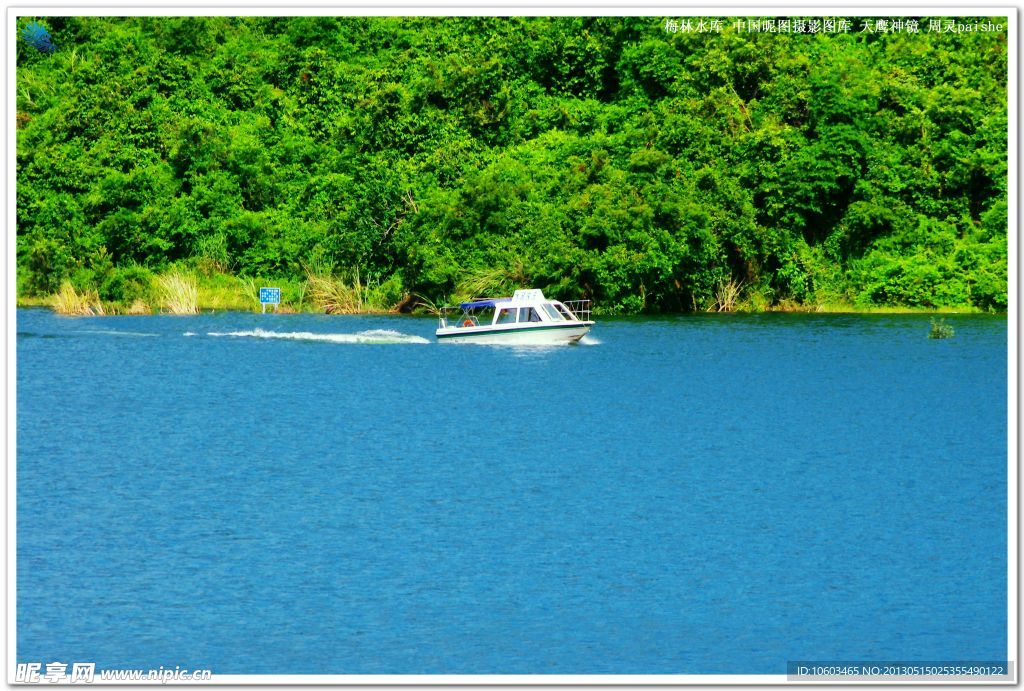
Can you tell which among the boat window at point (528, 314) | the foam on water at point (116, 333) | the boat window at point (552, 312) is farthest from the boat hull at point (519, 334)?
the foam on water at point (116, 333)

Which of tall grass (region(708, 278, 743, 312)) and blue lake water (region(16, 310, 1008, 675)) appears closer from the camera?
blue lake water (region(16, 310, 1008, 675))

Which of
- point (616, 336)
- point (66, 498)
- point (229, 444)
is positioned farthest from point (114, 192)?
point (66, 498)

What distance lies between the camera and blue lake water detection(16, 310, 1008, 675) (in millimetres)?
15320

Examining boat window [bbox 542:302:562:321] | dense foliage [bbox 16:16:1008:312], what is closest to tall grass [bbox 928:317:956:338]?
dense foliage [bbox 16:16:1008:312]

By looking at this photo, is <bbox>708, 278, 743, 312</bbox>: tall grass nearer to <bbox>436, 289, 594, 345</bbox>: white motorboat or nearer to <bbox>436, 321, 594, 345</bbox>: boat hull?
<bbox>436, 289, 594, 345</bbox>: white motorboat

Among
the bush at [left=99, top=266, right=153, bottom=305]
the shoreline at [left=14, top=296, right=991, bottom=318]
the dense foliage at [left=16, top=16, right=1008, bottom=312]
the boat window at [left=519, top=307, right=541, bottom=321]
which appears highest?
the dense foliage at [left=16, top=16, right=1008, bottom=312]

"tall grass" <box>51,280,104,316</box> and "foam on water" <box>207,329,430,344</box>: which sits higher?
"tall grass" <box>51,280,104,316</box>

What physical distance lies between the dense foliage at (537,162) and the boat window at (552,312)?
737 centimetres

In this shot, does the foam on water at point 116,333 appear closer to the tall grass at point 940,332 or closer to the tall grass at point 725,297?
the tall grass at point 725,297

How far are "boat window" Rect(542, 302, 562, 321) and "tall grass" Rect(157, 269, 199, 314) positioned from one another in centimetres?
1389

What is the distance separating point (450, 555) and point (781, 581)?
395cm

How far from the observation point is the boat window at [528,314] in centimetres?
4284

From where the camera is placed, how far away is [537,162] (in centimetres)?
5772

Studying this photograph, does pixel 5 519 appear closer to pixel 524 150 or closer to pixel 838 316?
pixel 838 316
